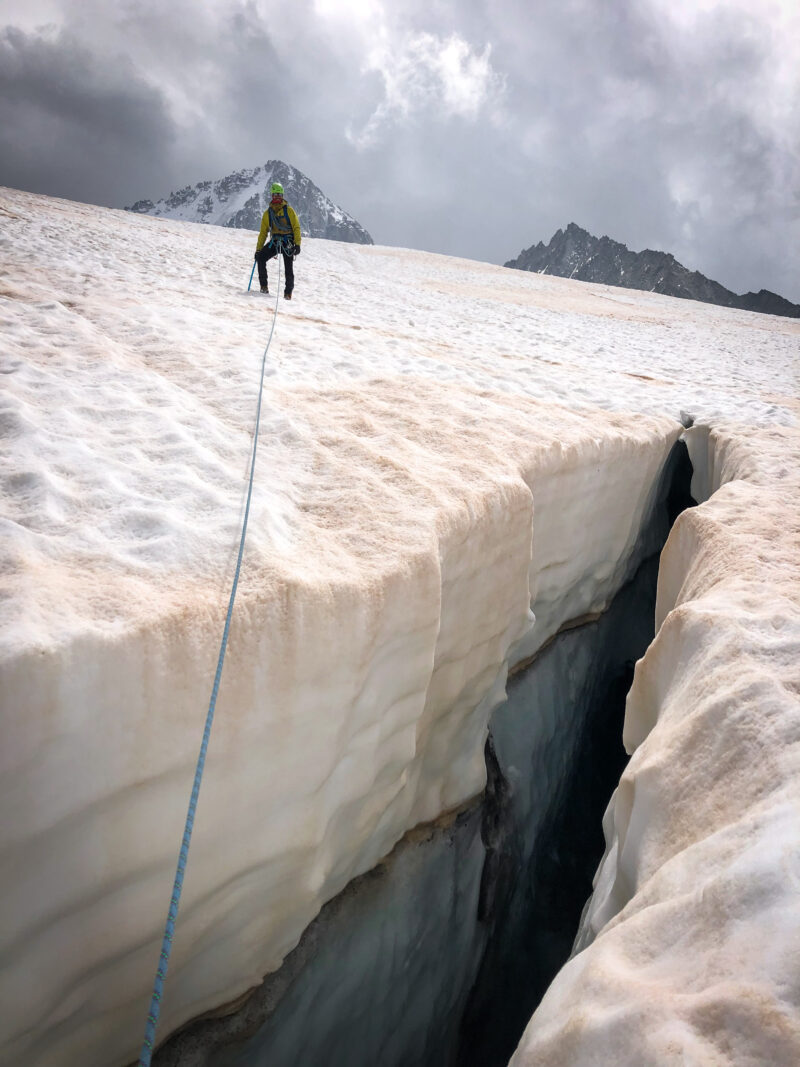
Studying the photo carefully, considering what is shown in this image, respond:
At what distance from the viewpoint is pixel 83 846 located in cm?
125

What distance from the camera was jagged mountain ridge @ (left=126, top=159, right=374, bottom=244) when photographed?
526ft

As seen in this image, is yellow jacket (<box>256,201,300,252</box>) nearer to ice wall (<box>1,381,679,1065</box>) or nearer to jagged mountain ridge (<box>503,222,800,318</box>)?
ice wall (<box>1,381,679,1065</box>)

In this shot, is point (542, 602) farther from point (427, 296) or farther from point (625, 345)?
point (427, 296)

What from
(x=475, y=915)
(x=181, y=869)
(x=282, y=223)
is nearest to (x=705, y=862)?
(x=181, y=869)

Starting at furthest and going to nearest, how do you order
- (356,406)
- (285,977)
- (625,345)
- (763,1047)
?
(625,345) < (356,406) < (285,977) < (763,1047)

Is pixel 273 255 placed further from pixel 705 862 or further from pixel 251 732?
pixel 705 862

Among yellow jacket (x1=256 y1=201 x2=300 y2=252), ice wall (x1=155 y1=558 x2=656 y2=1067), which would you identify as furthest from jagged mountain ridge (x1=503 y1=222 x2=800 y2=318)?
ice wall (x1=155 y1=558 x2=656 y2=1067)

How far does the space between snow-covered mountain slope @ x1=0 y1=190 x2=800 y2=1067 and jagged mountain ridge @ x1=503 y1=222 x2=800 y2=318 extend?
3958 centimetres

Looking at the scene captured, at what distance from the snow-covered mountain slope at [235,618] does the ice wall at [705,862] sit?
0.16 feet

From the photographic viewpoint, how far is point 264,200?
520 ft

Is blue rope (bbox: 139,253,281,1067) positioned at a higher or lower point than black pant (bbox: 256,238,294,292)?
lower

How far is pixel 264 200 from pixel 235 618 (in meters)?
179

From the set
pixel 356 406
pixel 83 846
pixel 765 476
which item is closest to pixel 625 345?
pixel 765 476

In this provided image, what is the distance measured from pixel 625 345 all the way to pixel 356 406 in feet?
22.6
